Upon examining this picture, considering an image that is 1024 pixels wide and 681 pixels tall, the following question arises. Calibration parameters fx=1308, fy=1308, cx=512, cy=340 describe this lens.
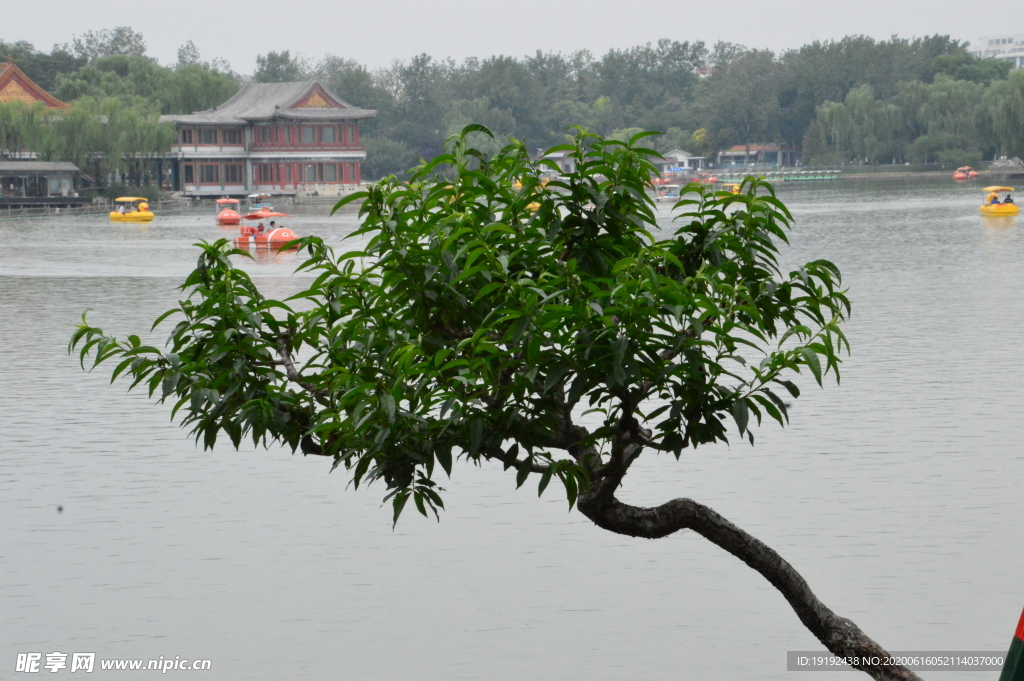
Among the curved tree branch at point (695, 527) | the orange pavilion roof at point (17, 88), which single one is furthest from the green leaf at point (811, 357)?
the orange pavilion roof at point (17, 88)

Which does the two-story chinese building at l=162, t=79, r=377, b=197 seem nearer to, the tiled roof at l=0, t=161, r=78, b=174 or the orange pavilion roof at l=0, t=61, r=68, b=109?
the orange pavilion roof at l=0, t=61, r=68, b=109

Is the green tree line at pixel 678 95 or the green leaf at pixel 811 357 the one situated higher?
the green tree line at pixel 678 95

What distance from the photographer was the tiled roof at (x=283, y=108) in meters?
59.4

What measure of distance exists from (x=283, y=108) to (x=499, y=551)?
180 ft

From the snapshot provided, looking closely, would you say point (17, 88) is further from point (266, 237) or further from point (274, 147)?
point (266, 237)

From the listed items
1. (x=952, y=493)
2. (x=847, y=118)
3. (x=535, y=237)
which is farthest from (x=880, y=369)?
(x=847, y=118)

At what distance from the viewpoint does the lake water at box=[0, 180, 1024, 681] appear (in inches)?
246

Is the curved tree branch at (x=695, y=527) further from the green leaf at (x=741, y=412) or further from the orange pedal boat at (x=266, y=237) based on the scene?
the orange pedal boat at (x=266, y=237)

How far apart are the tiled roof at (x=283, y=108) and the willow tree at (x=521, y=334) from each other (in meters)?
57.6

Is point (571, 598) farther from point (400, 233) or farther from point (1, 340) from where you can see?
point (1, 340)

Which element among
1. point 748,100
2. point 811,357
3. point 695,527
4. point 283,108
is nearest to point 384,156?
point 283,108

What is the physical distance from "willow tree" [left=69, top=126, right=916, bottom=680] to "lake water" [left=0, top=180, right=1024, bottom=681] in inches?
113

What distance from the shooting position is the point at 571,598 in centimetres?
684

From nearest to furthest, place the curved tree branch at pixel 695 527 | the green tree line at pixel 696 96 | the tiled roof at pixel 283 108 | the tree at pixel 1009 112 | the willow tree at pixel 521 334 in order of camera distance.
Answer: the willow tree at pixel 521 334 < the curved tree branch at pixel 695 527 < the tiled roof at pixel 283 108 < the tree at pixel 1009 112 < the green tree line at pixel 696 96
